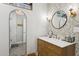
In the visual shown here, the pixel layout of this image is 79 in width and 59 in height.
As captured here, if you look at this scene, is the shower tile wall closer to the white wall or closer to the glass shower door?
the white wall

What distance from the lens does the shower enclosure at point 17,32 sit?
1304 millimetres

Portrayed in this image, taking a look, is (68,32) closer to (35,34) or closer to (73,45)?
(73,45)

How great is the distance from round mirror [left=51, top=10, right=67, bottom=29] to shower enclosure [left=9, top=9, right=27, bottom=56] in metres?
0.46

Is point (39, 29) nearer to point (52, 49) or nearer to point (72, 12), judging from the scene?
point (52, 49)

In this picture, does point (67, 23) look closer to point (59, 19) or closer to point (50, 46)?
point (59, 19)

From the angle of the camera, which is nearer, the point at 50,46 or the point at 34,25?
the point at 50,46

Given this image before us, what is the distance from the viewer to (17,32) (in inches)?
52.6

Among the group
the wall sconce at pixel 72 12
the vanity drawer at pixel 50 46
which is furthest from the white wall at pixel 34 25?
the wall sconce at pixel 72 12

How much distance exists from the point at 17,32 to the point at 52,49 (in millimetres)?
574

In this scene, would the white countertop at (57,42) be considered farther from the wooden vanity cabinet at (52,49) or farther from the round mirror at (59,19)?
the round mirror at (59,19)

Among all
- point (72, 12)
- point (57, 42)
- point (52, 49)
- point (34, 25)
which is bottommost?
point (52, 49)

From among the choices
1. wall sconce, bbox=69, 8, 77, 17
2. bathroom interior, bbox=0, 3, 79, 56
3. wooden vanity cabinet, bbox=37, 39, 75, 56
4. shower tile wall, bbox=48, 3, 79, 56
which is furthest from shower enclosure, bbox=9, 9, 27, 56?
wall sconce, bbox=69, 8, 77, 17

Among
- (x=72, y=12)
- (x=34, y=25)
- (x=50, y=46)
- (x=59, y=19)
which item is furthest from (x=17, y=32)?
(x=72, y=12)

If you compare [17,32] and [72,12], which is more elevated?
[72,12]
